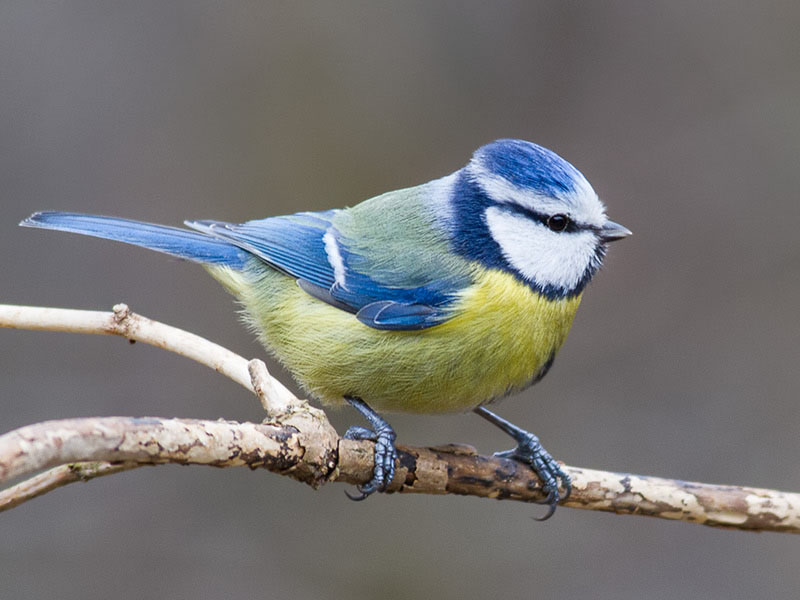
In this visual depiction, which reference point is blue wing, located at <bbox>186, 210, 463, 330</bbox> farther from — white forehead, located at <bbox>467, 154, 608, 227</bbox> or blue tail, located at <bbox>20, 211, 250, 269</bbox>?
white forehead, located at <bbox>467, 154, 608, 227</bbox>

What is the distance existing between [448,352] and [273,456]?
26.6 inches

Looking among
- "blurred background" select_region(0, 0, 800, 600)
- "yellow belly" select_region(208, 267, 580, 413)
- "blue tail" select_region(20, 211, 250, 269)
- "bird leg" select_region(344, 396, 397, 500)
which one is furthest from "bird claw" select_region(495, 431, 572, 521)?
"blurred background" select_region(0, 0, 800, 600)

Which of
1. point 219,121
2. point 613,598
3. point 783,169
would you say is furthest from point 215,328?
point 783,169

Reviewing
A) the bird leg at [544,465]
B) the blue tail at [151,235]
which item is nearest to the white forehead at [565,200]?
the bird leg at [544,465]

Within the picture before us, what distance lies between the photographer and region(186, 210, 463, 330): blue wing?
232cm

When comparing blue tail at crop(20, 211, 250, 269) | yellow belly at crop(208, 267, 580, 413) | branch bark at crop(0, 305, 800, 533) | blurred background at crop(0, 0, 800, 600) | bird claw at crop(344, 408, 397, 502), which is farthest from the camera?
blurred background at crop(0, 0, 800, 600)

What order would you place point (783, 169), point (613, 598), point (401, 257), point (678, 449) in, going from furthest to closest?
1. point (783, 169)
2. point (678, 449)
3. point (613, 598)
4. point (401, 257)

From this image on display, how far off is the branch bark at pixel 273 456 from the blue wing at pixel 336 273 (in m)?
0.36

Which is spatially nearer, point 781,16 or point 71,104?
point 71,104

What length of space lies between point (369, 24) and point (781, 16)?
2.14m

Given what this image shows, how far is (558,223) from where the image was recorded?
2328 mm

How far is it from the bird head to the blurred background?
6.24 ft

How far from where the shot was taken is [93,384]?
394 cm

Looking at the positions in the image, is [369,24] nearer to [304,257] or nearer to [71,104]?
[71,104]
